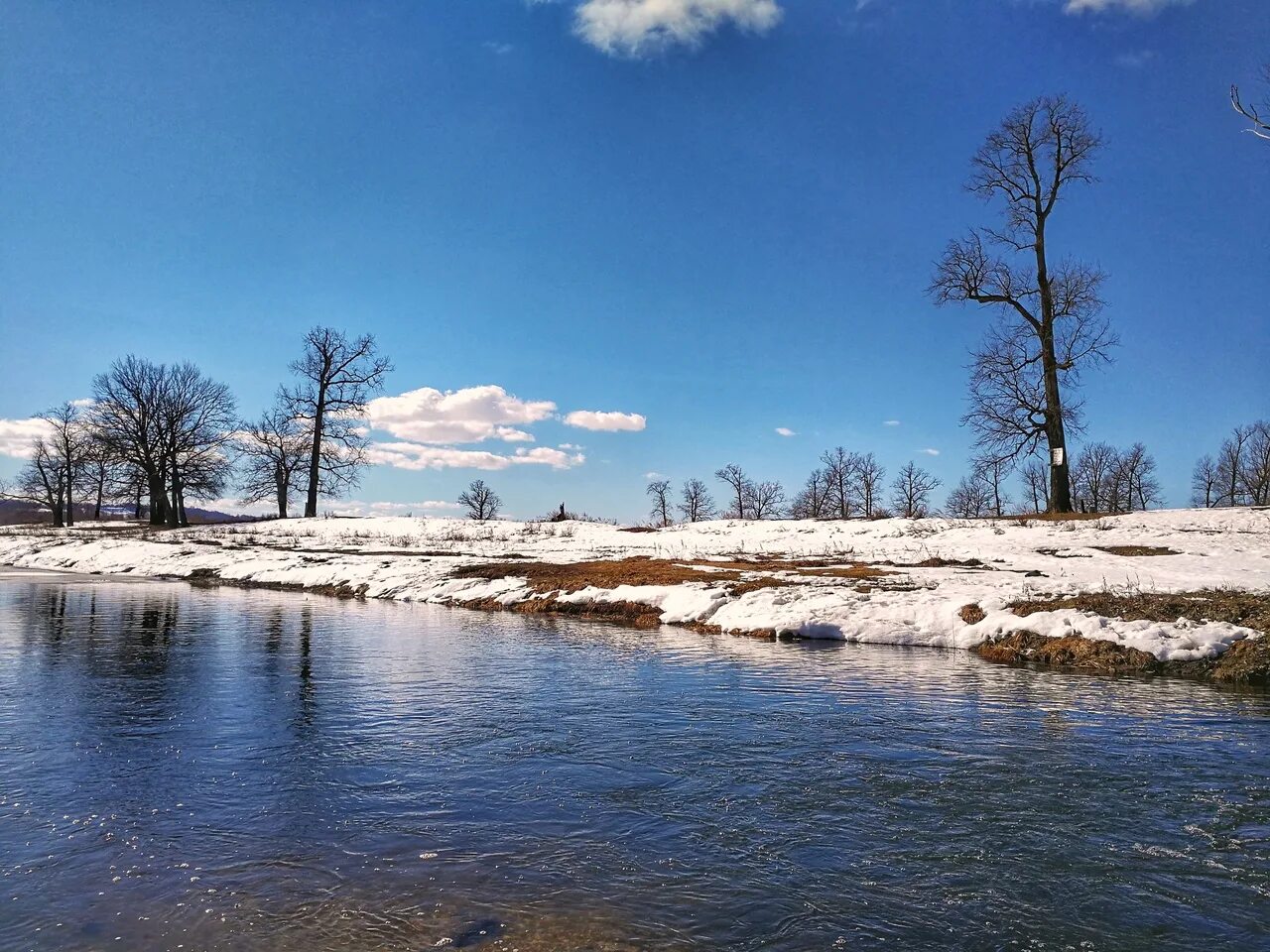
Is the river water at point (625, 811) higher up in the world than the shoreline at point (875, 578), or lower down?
lower down

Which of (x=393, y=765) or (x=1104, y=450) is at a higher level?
(x=1104, y=450)

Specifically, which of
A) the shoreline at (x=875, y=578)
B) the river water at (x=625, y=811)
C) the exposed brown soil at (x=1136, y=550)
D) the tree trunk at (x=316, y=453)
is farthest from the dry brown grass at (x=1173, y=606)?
the tree trunk at (x=316, y=453)

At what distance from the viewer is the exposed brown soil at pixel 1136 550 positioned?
61.4 ft

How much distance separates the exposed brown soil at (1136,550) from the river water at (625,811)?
10976mm

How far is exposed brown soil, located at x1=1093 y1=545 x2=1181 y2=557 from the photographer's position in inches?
736

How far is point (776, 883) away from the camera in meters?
4.00

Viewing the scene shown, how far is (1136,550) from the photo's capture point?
19172 millimetres

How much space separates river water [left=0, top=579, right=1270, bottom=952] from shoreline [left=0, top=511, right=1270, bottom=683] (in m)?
2.24

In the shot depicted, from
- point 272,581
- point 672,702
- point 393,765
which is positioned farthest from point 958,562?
point 272,581

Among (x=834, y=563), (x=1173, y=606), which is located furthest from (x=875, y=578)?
(x=1173, y=606)

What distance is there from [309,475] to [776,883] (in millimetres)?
50320

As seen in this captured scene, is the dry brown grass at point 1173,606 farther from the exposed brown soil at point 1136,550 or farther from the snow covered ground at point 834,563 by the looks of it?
the exposed brown soil at point 1136,550

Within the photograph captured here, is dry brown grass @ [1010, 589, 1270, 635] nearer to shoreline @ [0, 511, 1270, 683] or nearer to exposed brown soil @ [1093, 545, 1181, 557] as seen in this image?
shoreline @ [0, 511, 1270, 683]

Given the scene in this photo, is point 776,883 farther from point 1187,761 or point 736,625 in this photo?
point 736,625
